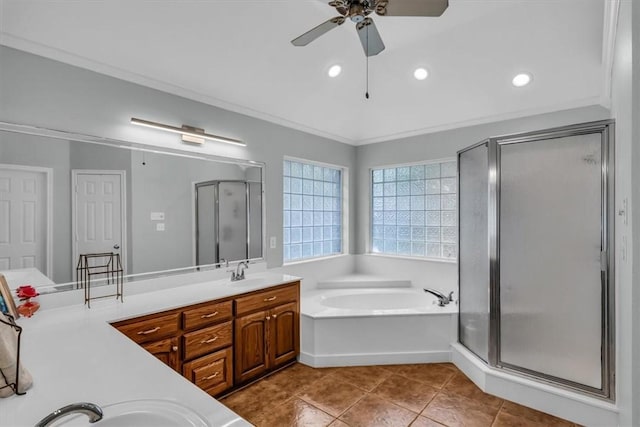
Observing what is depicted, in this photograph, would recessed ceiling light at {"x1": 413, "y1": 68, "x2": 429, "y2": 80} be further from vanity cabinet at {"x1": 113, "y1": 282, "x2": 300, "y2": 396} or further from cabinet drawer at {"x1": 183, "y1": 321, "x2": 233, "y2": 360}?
cabinet drawer at {"x1": 183, "y1": 321, "x2": 233, "y2": 360}

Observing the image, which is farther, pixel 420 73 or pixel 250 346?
pixel 420 73

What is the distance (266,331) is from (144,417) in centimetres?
194

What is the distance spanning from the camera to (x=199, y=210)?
9.34 ft

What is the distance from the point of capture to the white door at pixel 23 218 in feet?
6.23

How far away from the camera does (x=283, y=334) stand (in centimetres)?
292

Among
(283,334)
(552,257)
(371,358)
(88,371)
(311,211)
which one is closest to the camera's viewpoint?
(88,371)

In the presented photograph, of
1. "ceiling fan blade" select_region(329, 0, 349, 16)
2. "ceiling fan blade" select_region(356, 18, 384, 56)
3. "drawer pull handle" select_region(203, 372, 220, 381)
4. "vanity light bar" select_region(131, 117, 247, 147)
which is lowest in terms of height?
"drawer pull handle" select_region(203, 372, 220, 381)

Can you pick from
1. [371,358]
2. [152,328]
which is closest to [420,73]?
[371,358]

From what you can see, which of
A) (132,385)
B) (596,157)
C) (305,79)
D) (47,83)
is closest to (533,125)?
(596,157)

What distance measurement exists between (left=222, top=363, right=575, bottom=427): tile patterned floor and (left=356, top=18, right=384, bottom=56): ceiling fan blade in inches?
101

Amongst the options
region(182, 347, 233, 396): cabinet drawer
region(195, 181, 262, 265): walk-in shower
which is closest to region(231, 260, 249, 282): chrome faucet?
region(195, 181, 262, 265): walk-in shower

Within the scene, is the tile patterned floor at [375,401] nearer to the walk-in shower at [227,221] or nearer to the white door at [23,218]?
the walk-in shower at [227,221]

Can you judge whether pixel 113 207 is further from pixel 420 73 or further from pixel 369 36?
pixel 420 73

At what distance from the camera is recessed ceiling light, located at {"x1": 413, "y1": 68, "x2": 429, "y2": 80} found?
3.20 metres
